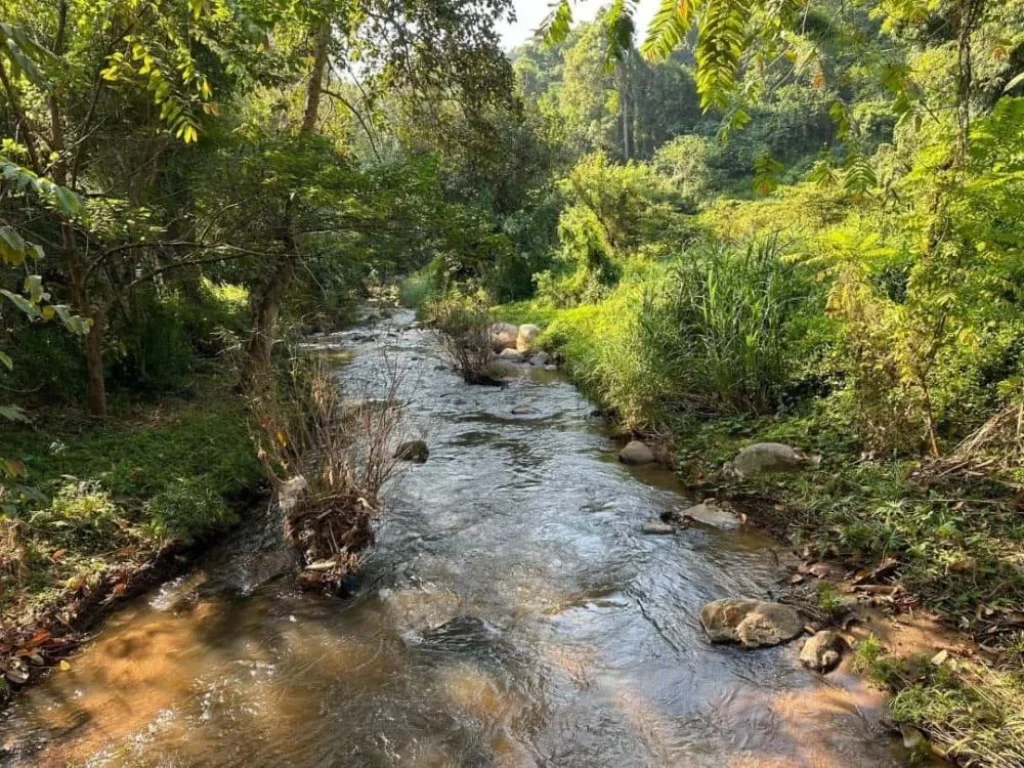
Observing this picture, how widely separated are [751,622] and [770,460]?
2410 millimetres

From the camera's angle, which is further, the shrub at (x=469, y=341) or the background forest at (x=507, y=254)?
the shrub at (x=469, y=341)

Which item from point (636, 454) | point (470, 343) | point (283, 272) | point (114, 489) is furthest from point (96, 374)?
point (470, 343)

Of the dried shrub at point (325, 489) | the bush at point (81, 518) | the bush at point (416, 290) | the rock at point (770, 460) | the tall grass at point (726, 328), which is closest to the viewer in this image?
the bush at point (81, 518)

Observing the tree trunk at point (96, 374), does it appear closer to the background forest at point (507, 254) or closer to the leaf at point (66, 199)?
the background forest at point (507, 254)

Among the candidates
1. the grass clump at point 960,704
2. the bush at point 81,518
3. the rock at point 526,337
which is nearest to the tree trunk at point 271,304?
the bush at point 81,518

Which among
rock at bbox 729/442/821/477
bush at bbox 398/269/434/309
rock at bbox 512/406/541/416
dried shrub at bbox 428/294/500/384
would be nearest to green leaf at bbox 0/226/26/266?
rock at bbox 729/442/821/477

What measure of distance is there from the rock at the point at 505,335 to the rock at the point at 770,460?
9.62 m

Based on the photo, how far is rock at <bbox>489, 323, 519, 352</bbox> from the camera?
15906 mm

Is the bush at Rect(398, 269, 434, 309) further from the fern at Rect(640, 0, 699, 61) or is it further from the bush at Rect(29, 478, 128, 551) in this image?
the fern at Rect(640, 0, 699, 61)

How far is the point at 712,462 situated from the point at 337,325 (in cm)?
1451

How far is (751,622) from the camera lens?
4078mm

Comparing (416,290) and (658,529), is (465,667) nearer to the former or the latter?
(658,529)

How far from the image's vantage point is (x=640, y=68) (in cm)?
4591

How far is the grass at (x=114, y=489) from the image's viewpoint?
14.8ft
